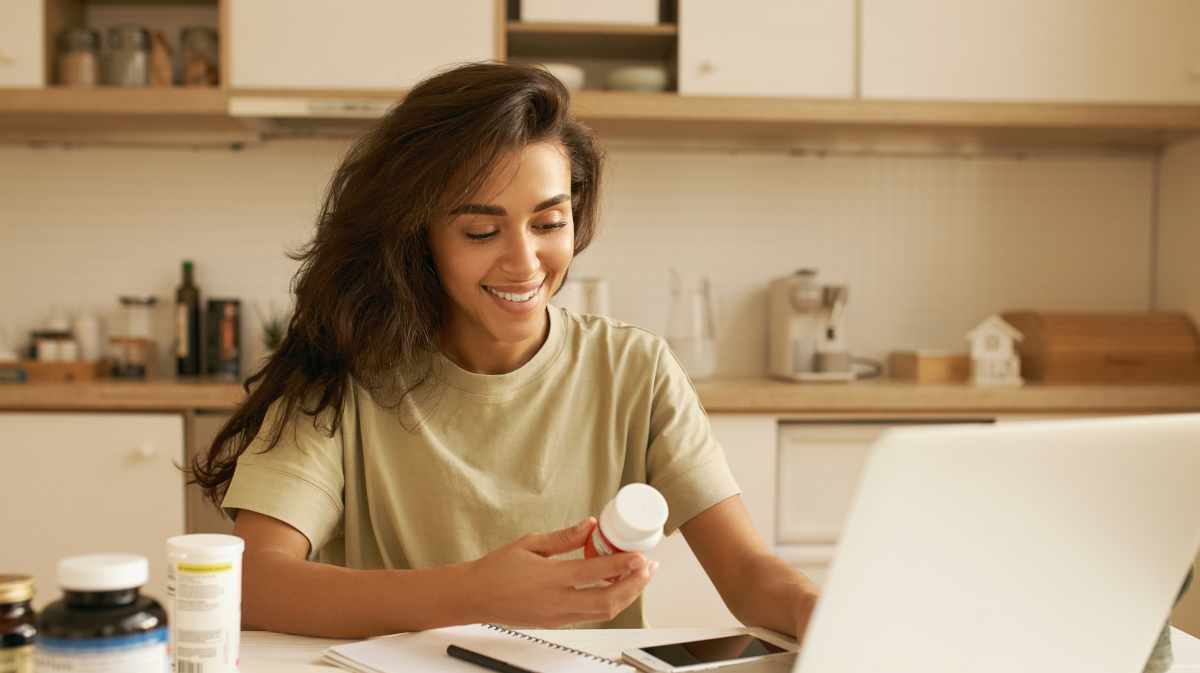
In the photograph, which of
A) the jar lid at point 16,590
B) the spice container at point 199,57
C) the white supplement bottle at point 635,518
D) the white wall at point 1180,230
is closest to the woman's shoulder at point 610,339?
the white supplement bottle at point 635,518

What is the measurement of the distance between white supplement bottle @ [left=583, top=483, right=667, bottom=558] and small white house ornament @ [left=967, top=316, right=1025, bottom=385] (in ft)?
6.51

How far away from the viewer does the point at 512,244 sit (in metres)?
1.15

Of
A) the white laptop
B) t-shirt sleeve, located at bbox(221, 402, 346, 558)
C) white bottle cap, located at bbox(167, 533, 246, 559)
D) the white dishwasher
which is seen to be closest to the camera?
the white laptop

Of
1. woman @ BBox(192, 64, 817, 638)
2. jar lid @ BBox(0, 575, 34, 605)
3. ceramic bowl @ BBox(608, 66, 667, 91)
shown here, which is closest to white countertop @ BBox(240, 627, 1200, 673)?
woman @ BBox(192, 64, 817, 638)

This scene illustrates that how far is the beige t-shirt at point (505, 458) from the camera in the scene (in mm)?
1189

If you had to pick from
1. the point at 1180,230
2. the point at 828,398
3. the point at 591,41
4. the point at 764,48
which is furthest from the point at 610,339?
the point at 1180,230

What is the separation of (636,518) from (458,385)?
22.9 inches

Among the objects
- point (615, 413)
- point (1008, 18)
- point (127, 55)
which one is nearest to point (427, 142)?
point (615, 413)

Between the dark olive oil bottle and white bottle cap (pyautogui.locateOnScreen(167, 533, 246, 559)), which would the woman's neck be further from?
the dark olive oil bottle

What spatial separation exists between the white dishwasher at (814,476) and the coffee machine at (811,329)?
211 mm

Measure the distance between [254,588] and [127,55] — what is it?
194cm

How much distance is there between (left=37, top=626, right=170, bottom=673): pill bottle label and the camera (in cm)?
53

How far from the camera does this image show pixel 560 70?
2.42 m

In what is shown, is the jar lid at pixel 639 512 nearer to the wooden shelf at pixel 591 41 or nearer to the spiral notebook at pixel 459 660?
the spiral notebook at pixel 459 660
